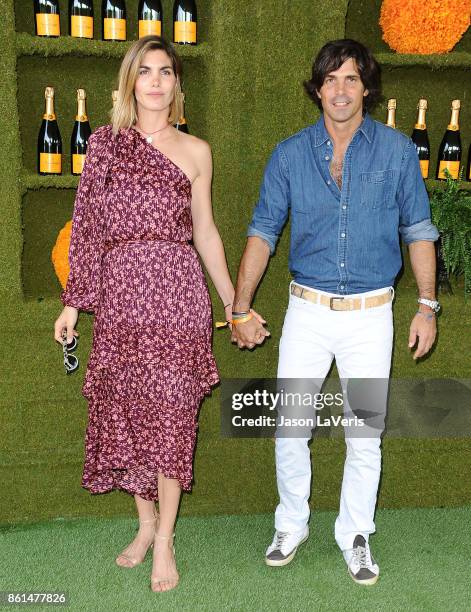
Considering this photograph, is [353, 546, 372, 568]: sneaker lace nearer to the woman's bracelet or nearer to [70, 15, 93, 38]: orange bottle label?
the woman's bracelet

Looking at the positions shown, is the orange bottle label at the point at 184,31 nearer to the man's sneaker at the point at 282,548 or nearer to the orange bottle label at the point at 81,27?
the orange bottle label at the point at 81,27

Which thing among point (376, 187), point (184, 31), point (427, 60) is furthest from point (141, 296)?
point (427, 60)

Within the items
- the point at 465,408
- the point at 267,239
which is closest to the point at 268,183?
the point at 267,239

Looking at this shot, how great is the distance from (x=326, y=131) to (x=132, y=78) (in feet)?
2.46

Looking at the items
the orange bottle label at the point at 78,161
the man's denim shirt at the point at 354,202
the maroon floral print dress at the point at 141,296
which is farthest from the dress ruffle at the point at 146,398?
the orange bottle label at the point at 78,161

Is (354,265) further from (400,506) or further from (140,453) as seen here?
(400,506)

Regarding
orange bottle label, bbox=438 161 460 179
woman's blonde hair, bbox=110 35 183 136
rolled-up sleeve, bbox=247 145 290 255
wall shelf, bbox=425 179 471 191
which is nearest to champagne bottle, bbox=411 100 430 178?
orange bottle label, bbox=438 161 460 179

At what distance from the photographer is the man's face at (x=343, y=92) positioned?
2.70m

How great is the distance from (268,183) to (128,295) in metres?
0.70

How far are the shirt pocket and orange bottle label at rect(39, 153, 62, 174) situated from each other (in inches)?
56.6

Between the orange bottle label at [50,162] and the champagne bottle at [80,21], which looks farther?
the orange bottle label at [50,162]

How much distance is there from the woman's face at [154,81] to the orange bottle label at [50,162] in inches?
32.5

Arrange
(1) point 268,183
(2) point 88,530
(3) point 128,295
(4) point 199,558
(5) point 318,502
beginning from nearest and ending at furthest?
(3) point 128,295
(1) point 268,183
(4) point 199,558
(2) point 88,530
(5) point 318,502

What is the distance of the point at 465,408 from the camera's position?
11.6ft
